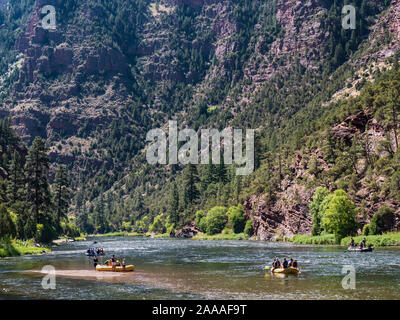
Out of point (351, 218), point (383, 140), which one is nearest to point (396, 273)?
point (351, 218)

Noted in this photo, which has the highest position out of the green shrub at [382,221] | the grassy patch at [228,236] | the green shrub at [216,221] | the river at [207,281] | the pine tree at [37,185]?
the pine tree at [37,185]

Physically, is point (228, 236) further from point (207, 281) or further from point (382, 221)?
point (207, 281)

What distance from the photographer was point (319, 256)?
80.3 m

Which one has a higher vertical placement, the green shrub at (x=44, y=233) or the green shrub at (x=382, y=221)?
the green shrub at (x=382, y=221)

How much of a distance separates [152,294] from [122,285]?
7.59 metres

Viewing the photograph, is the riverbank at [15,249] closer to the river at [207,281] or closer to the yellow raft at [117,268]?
the river at [207,281]

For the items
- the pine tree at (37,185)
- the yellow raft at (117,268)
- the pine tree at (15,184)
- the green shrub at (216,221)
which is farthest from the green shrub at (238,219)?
the yellow raft at (117,268)

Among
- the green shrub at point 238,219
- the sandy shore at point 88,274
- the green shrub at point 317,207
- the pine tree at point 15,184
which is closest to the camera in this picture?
the sandy shore at point 88,274

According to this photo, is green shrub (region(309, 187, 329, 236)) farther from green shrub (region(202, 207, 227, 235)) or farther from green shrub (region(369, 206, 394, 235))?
green shrub (region(202, 207, 227, 235))

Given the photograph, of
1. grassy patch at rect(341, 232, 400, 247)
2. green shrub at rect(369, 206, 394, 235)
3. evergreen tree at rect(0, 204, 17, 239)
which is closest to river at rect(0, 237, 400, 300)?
evergreen tree at rect(0, 204, 17, 239)

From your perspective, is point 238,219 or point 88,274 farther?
point 238,219

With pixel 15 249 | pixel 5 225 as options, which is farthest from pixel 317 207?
pixel 5 225
